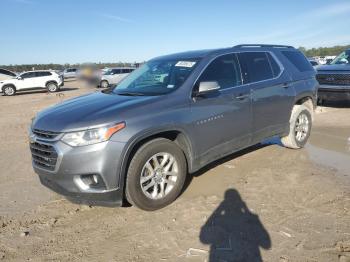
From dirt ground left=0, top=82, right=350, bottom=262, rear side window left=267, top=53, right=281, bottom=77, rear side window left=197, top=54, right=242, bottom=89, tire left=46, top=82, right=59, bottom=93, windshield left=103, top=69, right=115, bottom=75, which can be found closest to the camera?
dirt ground left=0, top=82, right=350, bottom=262

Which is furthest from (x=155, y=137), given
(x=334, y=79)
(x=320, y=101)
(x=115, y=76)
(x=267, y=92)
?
(x=115, y=76)

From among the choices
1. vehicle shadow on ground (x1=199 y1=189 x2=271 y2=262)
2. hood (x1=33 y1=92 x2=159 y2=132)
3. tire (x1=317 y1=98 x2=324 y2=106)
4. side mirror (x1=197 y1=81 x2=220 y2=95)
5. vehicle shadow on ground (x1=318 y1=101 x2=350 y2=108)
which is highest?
side mirror (x1=197 y1=81 x2=220 y2=95)

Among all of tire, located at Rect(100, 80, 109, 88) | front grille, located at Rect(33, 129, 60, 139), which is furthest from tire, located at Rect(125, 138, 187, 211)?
tire, located at Rect(100, 80, 109, 88)

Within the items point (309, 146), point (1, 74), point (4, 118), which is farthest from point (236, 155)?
point (1, 74)

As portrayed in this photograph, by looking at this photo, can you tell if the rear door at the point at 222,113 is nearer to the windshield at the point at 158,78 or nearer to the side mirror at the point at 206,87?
the side mirror at the point at 206,87

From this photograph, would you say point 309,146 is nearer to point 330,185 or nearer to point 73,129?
point 330,185

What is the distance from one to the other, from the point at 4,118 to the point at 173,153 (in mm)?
10534

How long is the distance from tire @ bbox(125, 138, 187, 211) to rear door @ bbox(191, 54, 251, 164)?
1.26ft

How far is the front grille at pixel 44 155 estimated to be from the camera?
3.86m

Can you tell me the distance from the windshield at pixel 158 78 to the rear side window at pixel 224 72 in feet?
0.72

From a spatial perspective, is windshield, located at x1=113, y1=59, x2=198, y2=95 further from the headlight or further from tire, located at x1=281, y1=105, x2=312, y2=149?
tire, located at x1=281, y1=105, x2=312, y2=149

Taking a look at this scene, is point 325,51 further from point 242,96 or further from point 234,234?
point 234,234

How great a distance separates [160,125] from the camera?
13.3 ft

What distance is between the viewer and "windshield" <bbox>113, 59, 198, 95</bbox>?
4.62m
